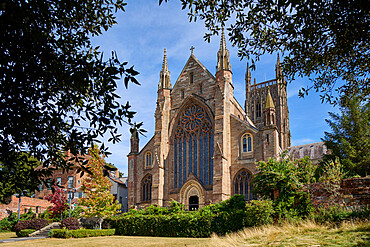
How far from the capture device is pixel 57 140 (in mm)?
7082

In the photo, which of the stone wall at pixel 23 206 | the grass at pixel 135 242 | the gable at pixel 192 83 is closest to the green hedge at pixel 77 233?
the grass at pixel 135 242

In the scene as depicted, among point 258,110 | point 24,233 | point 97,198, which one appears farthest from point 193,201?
point 258,110

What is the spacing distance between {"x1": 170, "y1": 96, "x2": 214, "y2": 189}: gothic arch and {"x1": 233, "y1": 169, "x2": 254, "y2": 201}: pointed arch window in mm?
2560

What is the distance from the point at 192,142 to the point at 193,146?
0.49m

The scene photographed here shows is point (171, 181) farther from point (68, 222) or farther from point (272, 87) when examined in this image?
point (272, 87)

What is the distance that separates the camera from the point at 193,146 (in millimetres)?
35062

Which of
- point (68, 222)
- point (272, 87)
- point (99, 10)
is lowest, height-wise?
point (68, 222)

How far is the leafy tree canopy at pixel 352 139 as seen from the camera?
28.2 meters

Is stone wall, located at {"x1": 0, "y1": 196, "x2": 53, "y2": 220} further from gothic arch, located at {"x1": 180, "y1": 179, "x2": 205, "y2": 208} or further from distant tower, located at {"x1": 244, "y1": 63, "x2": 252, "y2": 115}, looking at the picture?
distant tower, located at {"x1": 244, "y1": 63, "x2": 252, "y2": 115}

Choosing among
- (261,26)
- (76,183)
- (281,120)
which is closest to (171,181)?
(76,183)

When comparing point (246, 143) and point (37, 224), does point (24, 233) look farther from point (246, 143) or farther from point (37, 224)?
point (246, 143)

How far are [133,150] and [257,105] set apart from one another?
1447 inches

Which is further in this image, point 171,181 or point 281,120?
point 281,120

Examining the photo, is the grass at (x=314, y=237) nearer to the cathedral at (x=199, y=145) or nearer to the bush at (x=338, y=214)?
the bush at (x=338, y=214)
